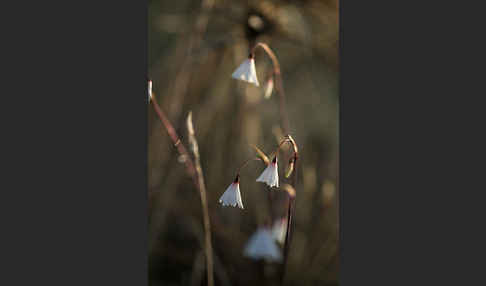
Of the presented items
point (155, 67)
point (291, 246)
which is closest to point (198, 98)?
point (155, 67)

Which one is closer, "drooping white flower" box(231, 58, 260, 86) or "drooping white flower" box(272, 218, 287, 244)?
"drooping white flower" box(231, 58, 260, 86)

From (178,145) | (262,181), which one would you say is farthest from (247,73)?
(178,145)

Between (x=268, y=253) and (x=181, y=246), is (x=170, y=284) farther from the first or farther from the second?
(x=268, y=253)

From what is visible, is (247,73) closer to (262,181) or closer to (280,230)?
(262,181)

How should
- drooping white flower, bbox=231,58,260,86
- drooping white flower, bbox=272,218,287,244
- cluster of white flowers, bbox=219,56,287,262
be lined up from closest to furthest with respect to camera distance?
cluster of white flowers, bbox=219,56,287,262
drooping white flower, bbox=231,58,260,86
drooping white flower, bbox=272,218,287,244

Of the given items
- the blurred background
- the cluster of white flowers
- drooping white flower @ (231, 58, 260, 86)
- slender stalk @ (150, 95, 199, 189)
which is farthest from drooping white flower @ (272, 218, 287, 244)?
drooping white flower @ (231, 58, 260, 86)

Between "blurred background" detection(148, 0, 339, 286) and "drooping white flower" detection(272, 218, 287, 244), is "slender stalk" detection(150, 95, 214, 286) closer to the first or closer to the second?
"blurred background" detection(148, 0, 339, 286)
